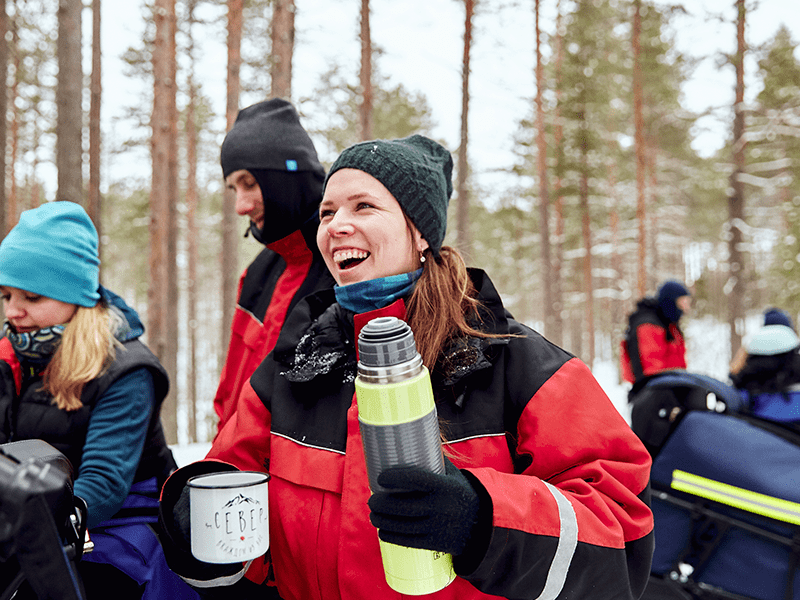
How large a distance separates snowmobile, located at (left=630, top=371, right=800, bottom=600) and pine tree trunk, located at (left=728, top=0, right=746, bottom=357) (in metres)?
10.2

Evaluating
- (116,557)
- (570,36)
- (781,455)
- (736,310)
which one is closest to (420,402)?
→ (116,557)

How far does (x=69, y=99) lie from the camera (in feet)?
17.7

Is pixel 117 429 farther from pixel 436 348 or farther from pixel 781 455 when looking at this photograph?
pixel 781 455

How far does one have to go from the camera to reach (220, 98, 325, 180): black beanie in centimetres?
268

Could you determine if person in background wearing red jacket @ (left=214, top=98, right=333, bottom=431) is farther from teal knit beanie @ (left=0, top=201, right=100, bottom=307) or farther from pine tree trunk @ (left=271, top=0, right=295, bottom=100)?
pine tree trunk @ (left=271, top=0, right=295, bottom=100)

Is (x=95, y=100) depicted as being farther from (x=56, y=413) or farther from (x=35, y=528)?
(x=35, y=528)

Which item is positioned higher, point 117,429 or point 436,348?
point 436,348

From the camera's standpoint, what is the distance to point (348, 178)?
Result: 1.50m

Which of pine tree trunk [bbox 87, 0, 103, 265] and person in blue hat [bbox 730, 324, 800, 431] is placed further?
pine tree trunk [bbox 87, 0, 103, 265]

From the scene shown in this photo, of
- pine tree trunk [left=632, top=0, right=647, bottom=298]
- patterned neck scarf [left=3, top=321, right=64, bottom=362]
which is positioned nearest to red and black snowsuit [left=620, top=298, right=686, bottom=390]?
patterned neck scarf [left=3, top=321, right=64, bottom=362]

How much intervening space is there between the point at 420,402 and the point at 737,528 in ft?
9.24

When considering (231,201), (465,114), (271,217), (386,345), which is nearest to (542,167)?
(465,114)

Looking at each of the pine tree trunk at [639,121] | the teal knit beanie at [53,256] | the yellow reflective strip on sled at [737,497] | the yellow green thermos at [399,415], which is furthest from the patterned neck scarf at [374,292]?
the pine tree trunk at [639,121]

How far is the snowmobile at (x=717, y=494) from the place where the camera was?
2.77 m
